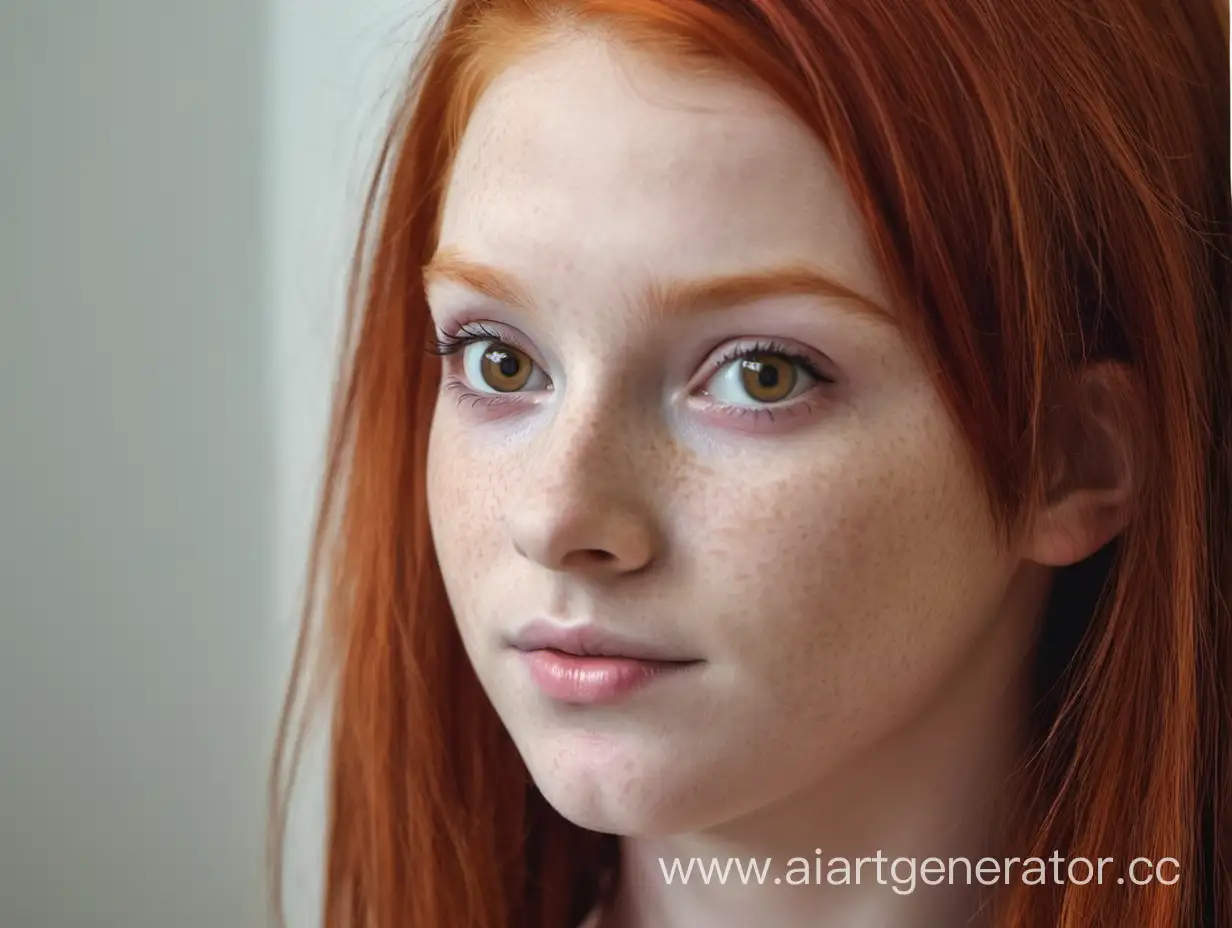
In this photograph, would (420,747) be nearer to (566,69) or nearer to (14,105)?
(566,69)

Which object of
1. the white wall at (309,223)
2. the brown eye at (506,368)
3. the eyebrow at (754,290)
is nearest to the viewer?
the eyebrow at (754,290)

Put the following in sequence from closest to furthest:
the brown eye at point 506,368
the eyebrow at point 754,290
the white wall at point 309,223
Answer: the eyebrow at point 754,290 < the brown eye at point 506,368 < the white wall at point 309,223

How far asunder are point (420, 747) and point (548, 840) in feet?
0.40

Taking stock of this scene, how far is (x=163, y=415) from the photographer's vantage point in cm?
126

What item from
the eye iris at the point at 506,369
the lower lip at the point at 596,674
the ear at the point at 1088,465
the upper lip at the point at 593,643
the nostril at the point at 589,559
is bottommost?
the lower lip at the point at 596,674

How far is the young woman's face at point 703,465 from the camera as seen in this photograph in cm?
72

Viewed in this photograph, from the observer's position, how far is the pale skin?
A: 72cm

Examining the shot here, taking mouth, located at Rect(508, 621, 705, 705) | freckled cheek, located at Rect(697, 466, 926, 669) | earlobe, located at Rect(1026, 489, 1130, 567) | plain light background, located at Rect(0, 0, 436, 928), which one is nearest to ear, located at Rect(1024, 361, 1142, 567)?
earlobe, located at Rect(1026, 489, 1130, 567)

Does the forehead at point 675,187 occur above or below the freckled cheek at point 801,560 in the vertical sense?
above

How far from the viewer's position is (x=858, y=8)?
0.72 m

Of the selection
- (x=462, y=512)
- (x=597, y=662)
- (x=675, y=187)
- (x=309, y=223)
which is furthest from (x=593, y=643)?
(x=309, y=223)

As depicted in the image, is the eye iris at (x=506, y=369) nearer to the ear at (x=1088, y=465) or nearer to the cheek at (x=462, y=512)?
the cheek at (x=462, y=512)

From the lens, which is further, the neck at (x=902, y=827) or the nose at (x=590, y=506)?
the neck at (x=902, y=827)

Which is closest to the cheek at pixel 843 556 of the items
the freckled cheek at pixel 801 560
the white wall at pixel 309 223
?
the freckled cheek at pixel 801 560
